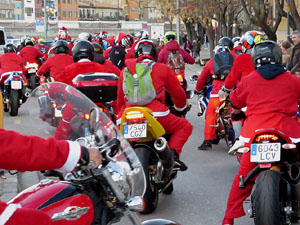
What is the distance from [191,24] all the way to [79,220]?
203 feet

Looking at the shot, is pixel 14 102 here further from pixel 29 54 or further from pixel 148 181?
pixel 148 181

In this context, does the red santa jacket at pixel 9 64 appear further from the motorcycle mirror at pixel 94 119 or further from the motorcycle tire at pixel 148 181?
the motorcycle mirror at pixel 94 119

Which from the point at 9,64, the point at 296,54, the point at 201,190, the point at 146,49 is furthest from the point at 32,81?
the point at 146,49

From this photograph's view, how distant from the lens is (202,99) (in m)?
11.7

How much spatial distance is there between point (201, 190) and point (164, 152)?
4.98 feet

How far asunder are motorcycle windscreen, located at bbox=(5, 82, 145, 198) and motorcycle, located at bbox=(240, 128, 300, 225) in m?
1.78

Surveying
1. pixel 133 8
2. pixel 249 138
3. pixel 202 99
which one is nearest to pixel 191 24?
pixel 202 99

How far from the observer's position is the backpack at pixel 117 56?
683 inches

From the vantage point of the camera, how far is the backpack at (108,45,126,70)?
17.4m

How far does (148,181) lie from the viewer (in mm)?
6551

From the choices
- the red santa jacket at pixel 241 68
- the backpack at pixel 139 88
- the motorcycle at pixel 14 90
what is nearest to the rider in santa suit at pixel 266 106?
the backpack at pixel 139 88

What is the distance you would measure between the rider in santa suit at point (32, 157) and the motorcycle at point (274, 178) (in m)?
2.26

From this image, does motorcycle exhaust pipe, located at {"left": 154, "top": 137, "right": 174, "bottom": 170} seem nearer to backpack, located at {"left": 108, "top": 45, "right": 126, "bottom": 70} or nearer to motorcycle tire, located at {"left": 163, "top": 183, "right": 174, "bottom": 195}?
motorcycle tire, located at {"left": 163, "top": 183, "right": 174, "bottom": 195}

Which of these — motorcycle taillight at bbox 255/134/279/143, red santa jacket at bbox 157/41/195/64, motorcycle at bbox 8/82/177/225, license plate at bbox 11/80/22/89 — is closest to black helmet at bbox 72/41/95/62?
motorcycle taillight at bbox 255/134/279/143
